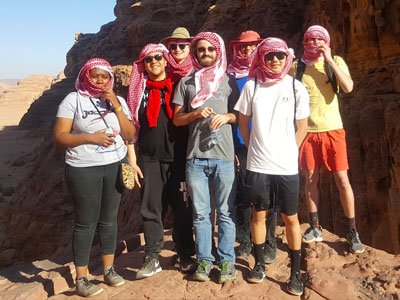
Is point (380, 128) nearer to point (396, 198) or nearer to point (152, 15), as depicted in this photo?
point (396, 198)

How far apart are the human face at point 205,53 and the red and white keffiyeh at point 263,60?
366 mm

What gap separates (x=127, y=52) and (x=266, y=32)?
36.4 ft

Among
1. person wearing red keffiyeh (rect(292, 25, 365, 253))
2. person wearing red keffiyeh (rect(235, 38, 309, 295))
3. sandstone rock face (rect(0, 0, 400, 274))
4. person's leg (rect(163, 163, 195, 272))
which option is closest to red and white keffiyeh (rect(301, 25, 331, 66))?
person wearing red keffiyeh (rect(292, 25, 365, 253))

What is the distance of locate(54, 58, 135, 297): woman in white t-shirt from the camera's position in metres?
3.25

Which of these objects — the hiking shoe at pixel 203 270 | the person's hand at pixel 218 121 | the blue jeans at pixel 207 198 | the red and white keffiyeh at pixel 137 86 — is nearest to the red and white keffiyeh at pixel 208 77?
the person's hand at pixel 218 121

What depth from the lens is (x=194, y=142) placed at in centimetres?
334

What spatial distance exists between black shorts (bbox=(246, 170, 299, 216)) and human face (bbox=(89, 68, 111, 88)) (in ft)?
4.88

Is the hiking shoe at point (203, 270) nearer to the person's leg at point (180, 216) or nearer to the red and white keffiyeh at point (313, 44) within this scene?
the person's leg at point (180, 216)

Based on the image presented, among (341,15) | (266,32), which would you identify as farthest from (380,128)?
(266,32)

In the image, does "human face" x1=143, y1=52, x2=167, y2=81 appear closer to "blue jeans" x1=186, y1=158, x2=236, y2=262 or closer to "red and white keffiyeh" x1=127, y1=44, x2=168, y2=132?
"red and white keffiyeh" x1=127, y1=44, x2=168, y2=132

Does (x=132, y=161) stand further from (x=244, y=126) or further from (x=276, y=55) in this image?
(x=276, y=55)

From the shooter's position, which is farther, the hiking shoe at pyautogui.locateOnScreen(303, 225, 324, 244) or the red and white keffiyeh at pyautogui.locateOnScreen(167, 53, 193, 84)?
the hiking shoe at pyautogui.locateOnScreen(303, 225, 324, 244)

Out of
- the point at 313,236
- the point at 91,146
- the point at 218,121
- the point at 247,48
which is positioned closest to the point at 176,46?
the point at 247,48

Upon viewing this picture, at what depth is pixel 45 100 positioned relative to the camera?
3525 cm
